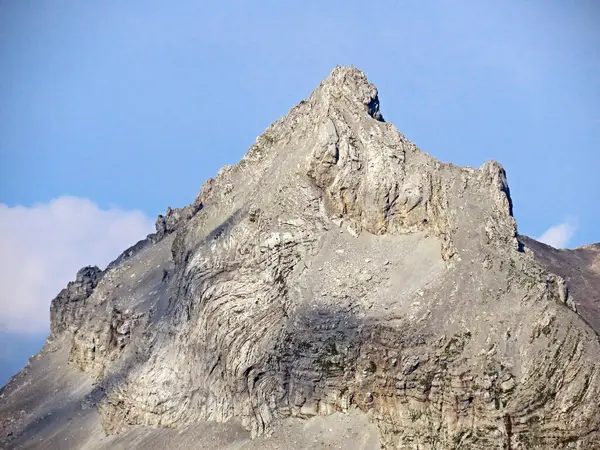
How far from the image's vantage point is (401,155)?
225ft

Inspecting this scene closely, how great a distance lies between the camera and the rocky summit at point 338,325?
179 ft

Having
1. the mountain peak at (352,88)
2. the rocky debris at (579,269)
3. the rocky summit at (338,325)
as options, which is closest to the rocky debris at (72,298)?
the rocky summit at (338,325)

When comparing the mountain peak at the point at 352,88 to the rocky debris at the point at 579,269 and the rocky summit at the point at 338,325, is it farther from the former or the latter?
the rocky debris at the point at 579,269

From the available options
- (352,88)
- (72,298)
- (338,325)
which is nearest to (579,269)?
(352,88)

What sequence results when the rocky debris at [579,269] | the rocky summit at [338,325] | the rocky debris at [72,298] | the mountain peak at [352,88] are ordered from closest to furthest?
1. the rocky summit at [338,325]
2. the mountain peak at [352,88]
3. the rocky debris at [72,298]
4. the rocky debris at [579,269]

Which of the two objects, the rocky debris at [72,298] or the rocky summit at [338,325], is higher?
the rocky debris at [72,298]

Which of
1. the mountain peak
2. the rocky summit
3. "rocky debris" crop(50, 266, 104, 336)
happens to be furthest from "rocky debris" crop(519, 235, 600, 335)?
"rocky debris" crop(50, 266, 104, 336)

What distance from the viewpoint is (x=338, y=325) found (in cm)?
6138

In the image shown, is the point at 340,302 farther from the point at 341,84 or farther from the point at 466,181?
the point at 341,84

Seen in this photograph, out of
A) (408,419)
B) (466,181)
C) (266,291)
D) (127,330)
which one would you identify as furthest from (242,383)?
(466,181)

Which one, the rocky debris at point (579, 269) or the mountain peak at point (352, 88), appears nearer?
the mountain peak at point (352, 88)

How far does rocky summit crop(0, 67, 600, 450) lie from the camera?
54.5 meters

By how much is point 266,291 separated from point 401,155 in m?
15.7

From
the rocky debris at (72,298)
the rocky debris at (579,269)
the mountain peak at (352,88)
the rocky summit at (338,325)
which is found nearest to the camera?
the rocky summit at (338,325)
